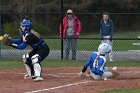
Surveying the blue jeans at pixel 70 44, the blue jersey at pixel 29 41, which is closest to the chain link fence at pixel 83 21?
the blue jeans at pixel 70 44

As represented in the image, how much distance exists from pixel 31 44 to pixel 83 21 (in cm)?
1434

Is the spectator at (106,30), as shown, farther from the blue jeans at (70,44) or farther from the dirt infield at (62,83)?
the dirt infield at (62,83)

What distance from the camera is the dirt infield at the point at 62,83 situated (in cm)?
1016

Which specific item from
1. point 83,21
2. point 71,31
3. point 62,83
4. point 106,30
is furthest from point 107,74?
point 83,21

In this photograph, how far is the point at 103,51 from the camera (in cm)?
1159

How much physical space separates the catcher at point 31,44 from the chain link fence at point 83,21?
688 centimetres

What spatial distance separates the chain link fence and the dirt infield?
608 centimetres

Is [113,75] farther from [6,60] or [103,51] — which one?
[6,60]

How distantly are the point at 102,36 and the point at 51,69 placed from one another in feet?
12.7

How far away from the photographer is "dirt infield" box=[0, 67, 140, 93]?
10164 millimetres

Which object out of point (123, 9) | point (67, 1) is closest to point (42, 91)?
point (123, 9)

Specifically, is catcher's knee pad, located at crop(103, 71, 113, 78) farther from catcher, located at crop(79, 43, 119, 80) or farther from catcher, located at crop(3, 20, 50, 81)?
catcher, located at crop(3, 20, 50, 81)

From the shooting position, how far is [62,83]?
11.2 metres

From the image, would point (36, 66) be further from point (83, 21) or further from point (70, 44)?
point (83, 21)
